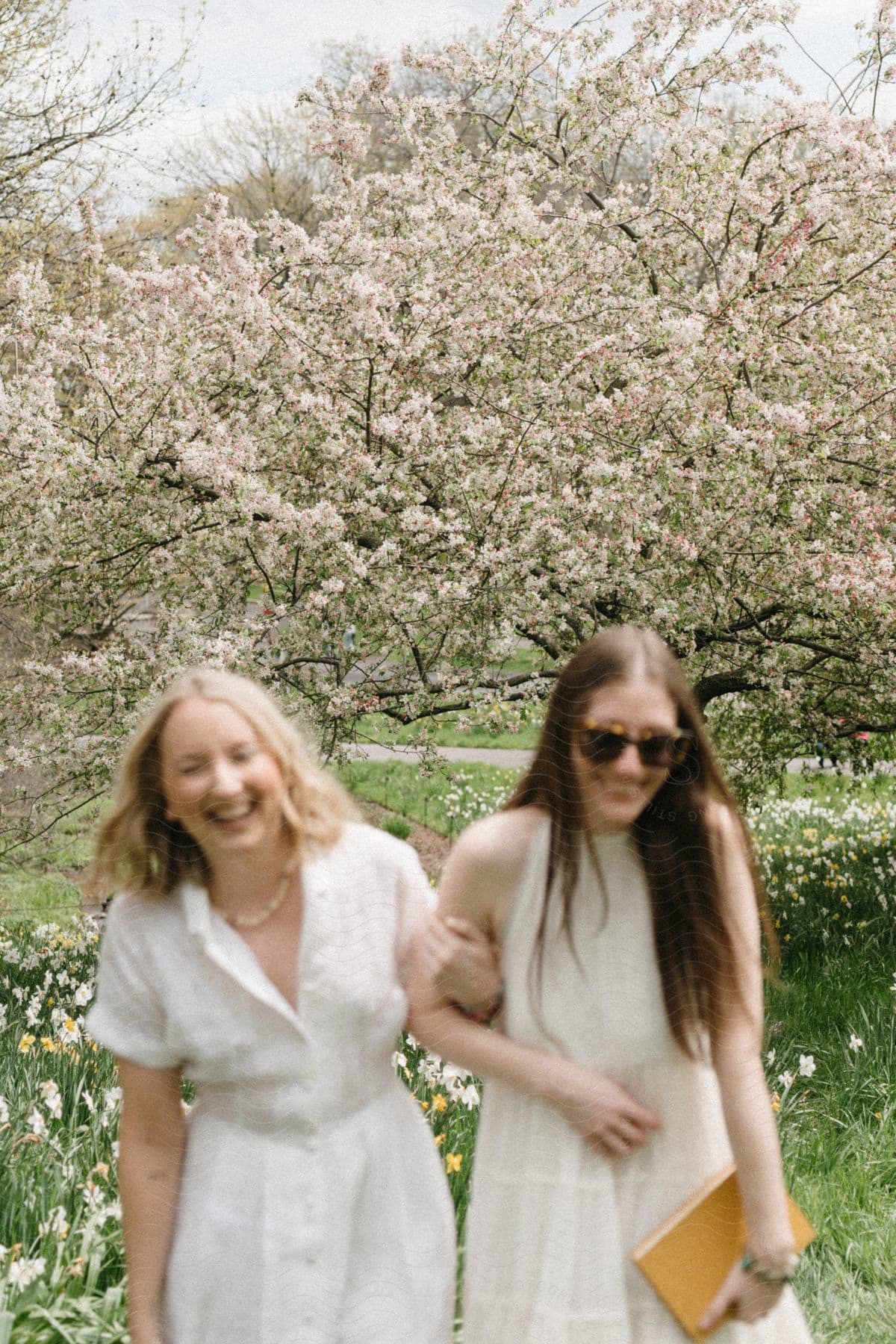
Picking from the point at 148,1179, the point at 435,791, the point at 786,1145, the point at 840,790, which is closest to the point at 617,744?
the point at 148,1179

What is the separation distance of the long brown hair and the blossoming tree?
2.59m

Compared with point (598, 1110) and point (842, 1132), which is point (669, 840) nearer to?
point (598, 1110)

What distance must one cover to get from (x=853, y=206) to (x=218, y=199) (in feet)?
7.64

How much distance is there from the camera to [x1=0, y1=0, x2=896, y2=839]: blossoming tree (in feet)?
13.5

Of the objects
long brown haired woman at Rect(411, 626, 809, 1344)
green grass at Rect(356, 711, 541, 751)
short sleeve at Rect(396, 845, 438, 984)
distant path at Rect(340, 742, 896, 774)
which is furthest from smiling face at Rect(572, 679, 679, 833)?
distant path at Rect(340, 742, 896, 774)

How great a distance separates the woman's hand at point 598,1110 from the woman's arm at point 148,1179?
0.43m

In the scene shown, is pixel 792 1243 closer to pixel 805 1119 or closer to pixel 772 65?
pixel 805 1119

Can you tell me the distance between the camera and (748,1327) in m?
1.41

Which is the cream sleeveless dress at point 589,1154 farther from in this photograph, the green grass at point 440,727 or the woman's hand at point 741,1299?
the green grass at point 440,727

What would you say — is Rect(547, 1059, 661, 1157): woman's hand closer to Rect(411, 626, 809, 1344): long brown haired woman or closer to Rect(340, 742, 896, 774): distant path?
Rect(411, 626, 809, 1344): long brown haired woman

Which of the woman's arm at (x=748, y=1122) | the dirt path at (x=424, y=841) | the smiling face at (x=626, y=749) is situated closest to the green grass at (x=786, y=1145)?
the woman's arm at (x=748, y=1122)

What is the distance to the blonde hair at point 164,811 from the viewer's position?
1.42 m

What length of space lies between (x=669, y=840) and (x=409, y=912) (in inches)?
12.0

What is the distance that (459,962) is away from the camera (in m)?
1.38
